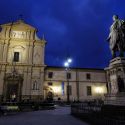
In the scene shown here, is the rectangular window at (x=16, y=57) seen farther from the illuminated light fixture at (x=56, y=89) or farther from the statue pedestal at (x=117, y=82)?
the statue pedestal at (x=117, y=82)

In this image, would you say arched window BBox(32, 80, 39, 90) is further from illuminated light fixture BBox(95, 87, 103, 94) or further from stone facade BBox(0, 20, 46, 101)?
illuminated light fixture BBox(95, 87, 103, 94)

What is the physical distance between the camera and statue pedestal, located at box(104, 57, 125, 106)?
9.68 metres

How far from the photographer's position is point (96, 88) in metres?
43.7

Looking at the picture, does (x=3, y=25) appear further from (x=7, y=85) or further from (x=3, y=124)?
(x=3, y=124)

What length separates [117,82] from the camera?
1031 cm

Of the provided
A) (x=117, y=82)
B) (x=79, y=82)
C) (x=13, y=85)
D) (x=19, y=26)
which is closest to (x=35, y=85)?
(x=13, y=85)

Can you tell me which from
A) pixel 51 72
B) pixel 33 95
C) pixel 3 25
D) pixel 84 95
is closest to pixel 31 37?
pixel 3 25

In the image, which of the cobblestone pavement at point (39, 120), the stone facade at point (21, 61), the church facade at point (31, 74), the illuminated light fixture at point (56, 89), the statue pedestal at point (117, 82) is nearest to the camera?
the statue pedestal at point (117, 82)

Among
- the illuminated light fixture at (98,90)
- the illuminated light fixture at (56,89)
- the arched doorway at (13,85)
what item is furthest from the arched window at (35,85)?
the illuminated light fixture at (98,90)

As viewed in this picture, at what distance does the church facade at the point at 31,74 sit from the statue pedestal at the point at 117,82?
85.5 ft

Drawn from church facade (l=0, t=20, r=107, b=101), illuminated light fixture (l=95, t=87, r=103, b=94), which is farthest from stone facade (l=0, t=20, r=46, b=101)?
illuminated light fixture (l=95, t=87, r=103, b=94)

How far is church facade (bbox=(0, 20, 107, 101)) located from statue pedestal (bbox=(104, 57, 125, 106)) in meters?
26.1

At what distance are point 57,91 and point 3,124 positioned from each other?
1226 inches

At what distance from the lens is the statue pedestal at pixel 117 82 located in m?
9.68
